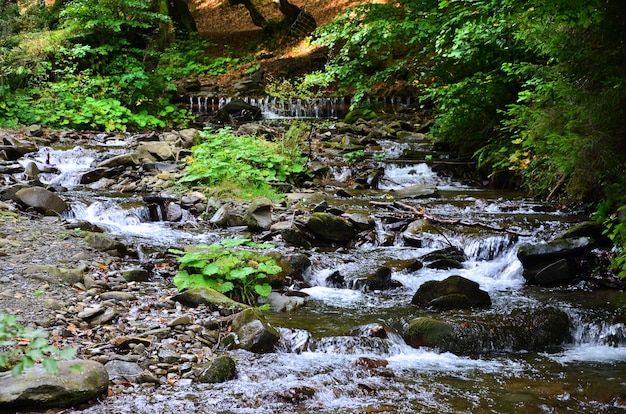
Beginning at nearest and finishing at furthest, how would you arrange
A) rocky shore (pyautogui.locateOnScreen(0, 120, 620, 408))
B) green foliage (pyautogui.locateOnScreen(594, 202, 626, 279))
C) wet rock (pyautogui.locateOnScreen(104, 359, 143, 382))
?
wet rock (pyautogui.locateOnScreen(104, 359, 143, 382)) → rocky shore (pyautogui.locateOnScreen(0, 120, 620, 408)) → green foliage (pyautogui.locateOnScreen(594, 202, 626, 279))

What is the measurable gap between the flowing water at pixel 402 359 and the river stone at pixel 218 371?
0.07 m

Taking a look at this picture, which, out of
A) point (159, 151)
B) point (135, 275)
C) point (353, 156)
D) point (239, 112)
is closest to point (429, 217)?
point (135, 275)

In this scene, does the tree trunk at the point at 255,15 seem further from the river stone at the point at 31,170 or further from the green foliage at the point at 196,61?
the river stone at the point at 31,170

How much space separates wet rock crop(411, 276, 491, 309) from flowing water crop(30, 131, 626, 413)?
0.17 m

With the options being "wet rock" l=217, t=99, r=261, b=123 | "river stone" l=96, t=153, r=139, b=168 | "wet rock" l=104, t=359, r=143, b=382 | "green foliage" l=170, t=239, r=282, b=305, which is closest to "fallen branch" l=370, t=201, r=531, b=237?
"green foliage" l=170, t=239, r=282, b=305

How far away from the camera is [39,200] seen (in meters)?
8.21

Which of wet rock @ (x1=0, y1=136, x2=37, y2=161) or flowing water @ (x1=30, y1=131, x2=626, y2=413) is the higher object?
wet rock @ (x1=0, y1=136, x2=37, y2=161)

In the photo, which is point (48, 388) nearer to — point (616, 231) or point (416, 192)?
point (616, 231)

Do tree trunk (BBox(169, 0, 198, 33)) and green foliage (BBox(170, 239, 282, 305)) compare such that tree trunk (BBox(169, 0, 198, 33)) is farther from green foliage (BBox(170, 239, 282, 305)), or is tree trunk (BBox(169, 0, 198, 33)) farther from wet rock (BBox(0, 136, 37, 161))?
green foliage (BBox(170, 239, 282, 305))

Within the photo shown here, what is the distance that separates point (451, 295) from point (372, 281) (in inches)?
39.6

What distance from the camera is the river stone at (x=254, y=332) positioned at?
4.79 metres

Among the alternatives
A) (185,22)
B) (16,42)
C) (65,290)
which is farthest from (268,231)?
(185,22)

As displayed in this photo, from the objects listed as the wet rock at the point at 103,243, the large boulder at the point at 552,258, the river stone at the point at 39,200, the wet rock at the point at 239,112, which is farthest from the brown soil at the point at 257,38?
the large boulder at the point at 552,258

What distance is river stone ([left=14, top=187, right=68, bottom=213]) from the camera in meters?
8.16
